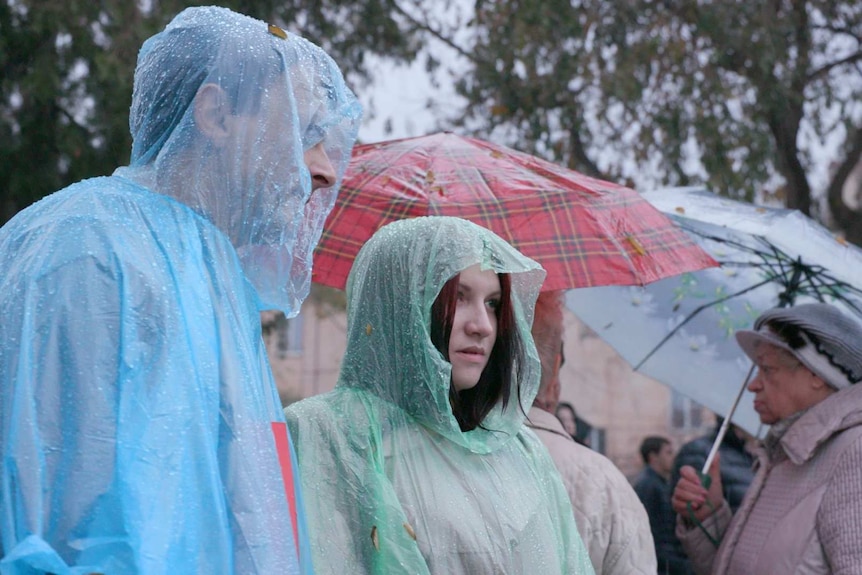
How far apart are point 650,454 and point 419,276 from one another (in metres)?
5.69

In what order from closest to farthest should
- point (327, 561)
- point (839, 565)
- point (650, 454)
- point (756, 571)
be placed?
point (327, 561) → point (839, 565) → point (756, 571) → point (650, 454)

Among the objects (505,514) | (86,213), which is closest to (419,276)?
(505,514)

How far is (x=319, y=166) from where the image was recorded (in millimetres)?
2018

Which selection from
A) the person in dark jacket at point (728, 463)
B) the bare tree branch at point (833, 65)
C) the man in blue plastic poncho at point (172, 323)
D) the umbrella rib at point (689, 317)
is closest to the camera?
the man in blue plastic poncho at point (172, 323)

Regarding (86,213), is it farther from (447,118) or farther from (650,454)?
(447,118)

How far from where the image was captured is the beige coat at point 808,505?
3.40m

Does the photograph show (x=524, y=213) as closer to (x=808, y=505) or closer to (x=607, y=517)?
(x=607, y=517)

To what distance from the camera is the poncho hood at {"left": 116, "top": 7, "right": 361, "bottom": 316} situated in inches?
72.7

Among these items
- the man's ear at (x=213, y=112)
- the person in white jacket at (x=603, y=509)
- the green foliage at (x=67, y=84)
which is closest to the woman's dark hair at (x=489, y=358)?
the person in white jacket at (x=603, y=509)

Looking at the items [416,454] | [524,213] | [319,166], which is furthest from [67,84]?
[319,166]

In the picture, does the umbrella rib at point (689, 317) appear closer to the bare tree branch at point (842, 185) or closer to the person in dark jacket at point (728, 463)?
the person in dark jacket at point (728, 463)

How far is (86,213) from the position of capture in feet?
5.44

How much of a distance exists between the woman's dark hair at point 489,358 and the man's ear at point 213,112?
0.92m

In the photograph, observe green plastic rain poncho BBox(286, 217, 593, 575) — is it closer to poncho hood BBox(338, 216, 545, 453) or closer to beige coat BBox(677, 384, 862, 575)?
poncho hood BBox(338, 216, 545, 453)
